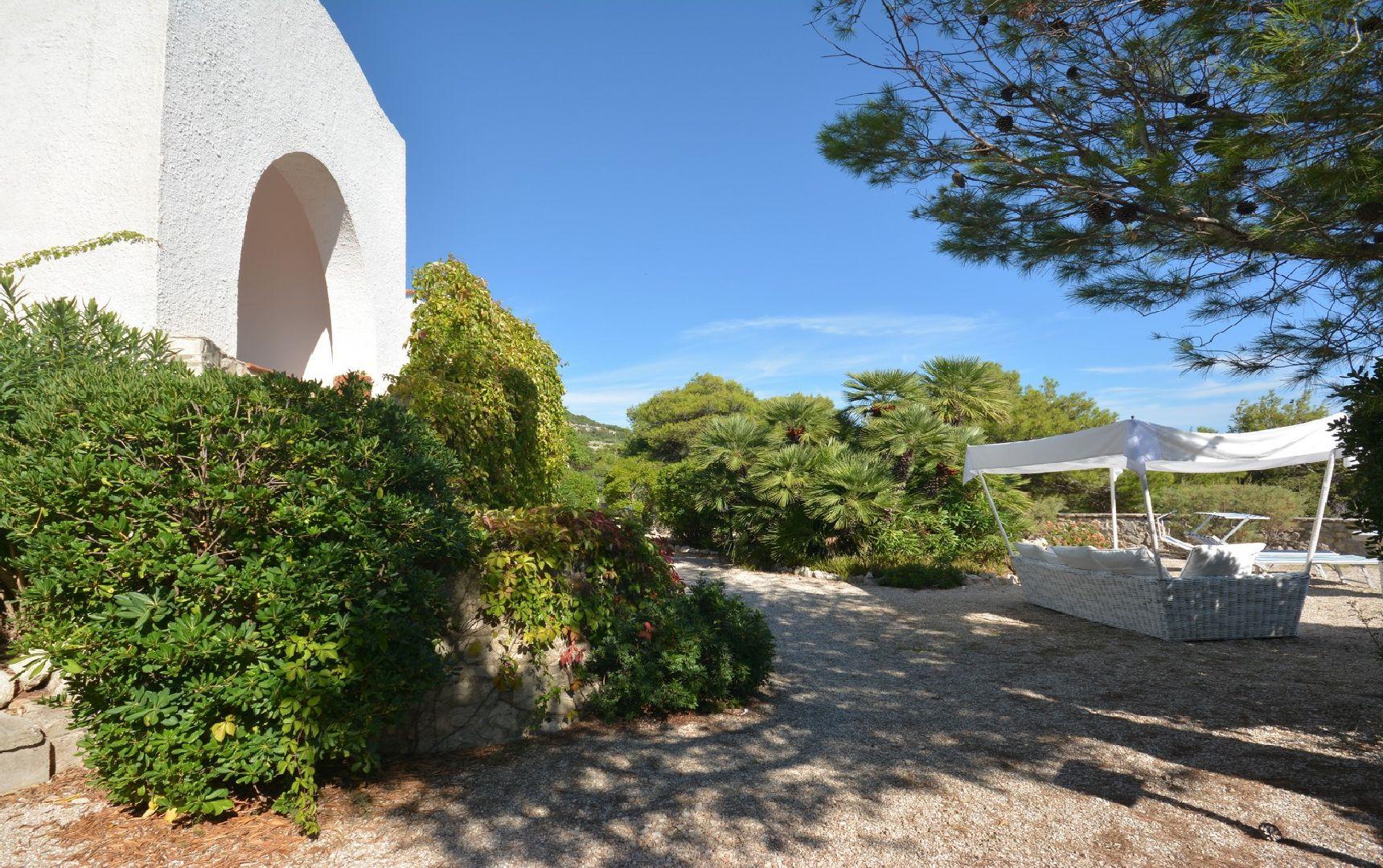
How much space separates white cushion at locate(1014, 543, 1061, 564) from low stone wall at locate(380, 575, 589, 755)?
5776 millimetres

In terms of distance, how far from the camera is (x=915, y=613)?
746 cm

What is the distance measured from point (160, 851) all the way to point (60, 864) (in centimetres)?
29

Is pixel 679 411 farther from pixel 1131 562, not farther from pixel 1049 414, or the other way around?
pixel 1131 562

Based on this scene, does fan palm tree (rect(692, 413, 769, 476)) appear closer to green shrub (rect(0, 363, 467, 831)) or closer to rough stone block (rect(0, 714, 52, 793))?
green shrub (rect(0, 363, 467, 831))

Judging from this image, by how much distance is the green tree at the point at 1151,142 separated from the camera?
2.96 metres

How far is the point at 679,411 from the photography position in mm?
31312

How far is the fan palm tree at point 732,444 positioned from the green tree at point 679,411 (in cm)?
1665

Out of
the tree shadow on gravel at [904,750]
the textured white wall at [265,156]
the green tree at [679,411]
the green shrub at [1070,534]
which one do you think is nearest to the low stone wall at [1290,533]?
the green shrub at [1070,534]

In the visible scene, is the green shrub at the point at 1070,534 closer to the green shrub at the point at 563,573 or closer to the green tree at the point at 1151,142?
the green tree at the point at 1151,142

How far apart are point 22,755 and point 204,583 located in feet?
4.85

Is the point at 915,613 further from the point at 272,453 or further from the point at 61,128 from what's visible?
the point at 61,128

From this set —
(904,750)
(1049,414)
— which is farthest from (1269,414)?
(904,750)

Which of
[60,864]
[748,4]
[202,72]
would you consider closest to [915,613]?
[748,4]

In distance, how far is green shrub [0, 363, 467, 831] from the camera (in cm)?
242
